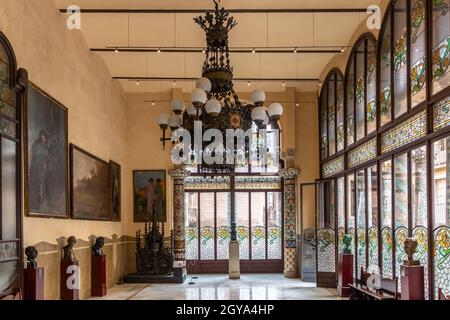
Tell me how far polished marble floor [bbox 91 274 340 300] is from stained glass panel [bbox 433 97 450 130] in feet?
18.6

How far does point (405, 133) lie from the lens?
356 inches

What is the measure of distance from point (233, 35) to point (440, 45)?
217 inches

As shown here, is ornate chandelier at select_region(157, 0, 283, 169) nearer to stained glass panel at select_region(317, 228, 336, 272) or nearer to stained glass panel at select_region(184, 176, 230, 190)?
stained glass panel at select_region(317, 228, 336, 272)

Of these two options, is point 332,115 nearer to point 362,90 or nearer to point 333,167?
point 333,167

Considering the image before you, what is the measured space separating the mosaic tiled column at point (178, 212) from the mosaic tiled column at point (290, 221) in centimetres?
323

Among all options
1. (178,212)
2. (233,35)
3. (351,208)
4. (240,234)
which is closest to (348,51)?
(233,35)

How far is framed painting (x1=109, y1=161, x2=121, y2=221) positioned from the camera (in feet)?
49.5

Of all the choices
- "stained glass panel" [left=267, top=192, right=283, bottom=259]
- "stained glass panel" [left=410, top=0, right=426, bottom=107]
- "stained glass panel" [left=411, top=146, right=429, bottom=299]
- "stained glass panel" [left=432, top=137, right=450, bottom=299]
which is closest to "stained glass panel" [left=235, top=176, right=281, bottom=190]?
"stained glass panel" [left=267, top=192, right=283, bottom=259]

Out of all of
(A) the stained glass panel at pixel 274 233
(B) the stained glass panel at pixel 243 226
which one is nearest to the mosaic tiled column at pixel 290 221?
(A) the stained glass panel at pixel 274 233

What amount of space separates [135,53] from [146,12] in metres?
3.19

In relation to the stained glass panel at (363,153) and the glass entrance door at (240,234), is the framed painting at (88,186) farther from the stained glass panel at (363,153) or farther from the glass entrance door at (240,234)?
the stained glass panel at (363,153)

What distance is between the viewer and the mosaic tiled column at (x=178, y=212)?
669 inches

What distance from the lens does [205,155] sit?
8.42 m
